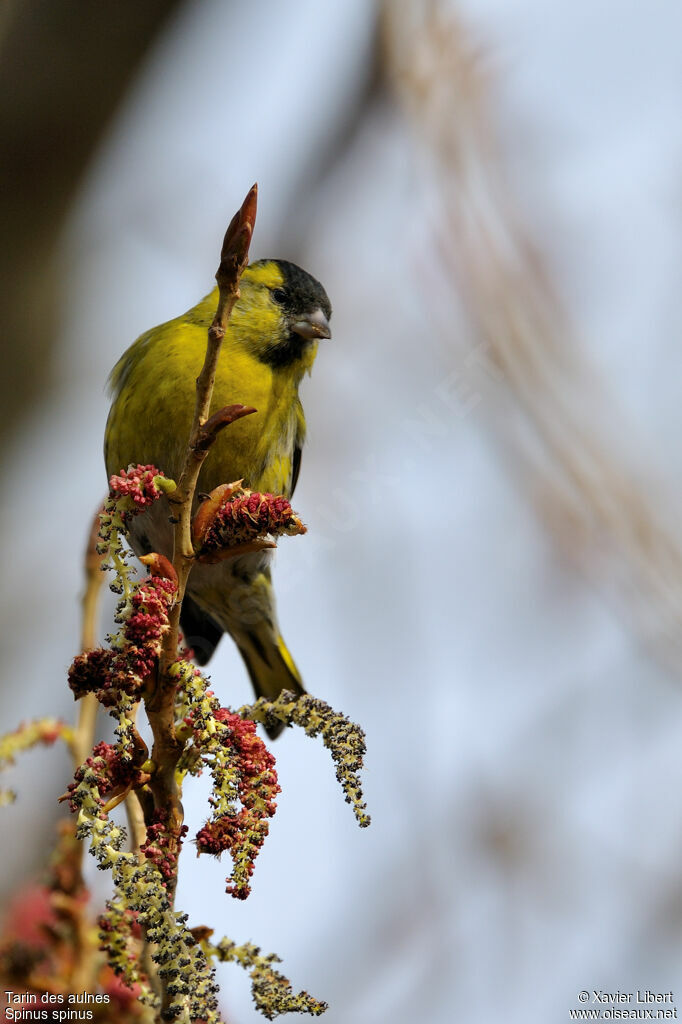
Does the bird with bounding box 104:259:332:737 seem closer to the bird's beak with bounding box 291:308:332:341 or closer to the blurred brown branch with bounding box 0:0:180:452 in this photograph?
the bird's beak with bounding box 291:308:332:341

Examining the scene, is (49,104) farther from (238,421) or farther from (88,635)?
(88,635)

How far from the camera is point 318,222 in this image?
3945 mm

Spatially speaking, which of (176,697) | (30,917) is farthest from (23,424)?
(176,697)

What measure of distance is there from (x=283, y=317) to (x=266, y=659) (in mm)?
1045

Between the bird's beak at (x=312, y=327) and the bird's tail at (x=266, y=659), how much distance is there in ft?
2.94

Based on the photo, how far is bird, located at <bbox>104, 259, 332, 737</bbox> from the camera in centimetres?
251

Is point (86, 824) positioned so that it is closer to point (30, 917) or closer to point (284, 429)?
point (30, 917)

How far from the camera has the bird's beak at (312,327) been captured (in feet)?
9.16

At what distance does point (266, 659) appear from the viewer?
3100mm

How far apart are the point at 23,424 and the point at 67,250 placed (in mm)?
514

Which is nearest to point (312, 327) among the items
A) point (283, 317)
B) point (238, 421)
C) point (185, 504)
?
point (283, 317)

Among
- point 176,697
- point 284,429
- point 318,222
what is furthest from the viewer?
point 318,222

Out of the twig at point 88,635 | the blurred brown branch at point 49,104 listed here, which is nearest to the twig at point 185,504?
the twig at point 88,635

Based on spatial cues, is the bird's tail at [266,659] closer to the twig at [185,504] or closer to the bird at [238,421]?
the bird at [238,421]
